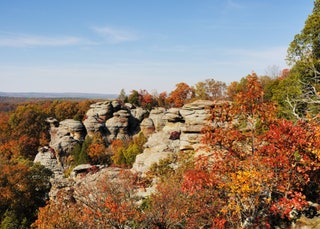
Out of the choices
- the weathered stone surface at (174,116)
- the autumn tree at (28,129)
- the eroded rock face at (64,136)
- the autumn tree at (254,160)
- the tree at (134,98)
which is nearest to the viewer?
the autumn tree at (254,160)

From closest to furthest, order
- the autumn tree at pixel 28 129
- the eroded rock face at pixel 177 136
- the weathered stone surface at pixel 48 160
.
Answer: the eroded rock face at pixel 177 136
the weathered stone surface at pixel 48 160
the autumn tree at pixel 28 129

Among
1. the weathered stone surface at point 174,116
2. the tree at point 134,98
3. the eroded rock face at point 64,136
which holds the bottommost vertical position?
the eroded rock face at point 64,136

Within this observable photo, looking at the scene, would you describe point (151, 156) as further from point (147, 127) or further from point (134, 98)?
point (134, 98)

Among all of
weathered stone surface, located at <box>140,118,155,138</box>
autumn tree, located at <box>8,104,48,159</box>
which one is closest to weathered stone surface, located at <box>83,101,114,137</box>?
weathered stone surface, located at <box>140,118,155,138</box>

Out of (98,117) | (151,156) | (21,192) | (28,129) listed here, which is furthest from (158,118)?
(21,192)

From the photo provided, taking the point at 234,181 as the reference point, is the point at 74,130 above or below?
below

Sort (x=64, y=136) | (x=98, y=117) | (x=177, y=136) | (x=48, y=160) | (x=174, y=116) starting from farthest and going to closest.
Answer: (x=98, y=117) < (x=64, y=136) < (x=48, y=160) < (x=174, y=116) < (x=177, y=136)

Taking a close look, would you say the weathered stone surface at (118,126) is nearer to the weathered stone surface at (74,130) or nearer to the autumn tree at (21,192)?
the weathered stone surface at (74,130)

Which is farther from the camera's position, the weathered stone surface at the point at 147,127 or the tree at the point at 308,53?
the weathered stone surface at the point at 147,127

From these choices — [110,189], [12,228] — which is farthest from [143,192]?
[12,228]

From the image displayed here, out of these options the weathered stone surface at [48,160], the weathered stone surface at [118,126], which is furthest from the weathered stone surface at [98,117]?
the weathered stone surface at [48,160]

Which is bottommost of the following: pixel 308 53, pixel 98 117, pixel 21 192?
pixel 21 192

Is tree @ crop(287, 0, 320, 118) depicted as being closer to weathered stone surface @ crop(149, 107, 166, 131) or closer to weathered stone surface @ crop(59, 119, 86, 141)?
weathered stone surface @ crop(149, 107, 166, 131)

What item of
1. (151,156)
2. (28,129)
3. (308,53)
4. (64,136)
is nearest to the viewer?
(308,53)
